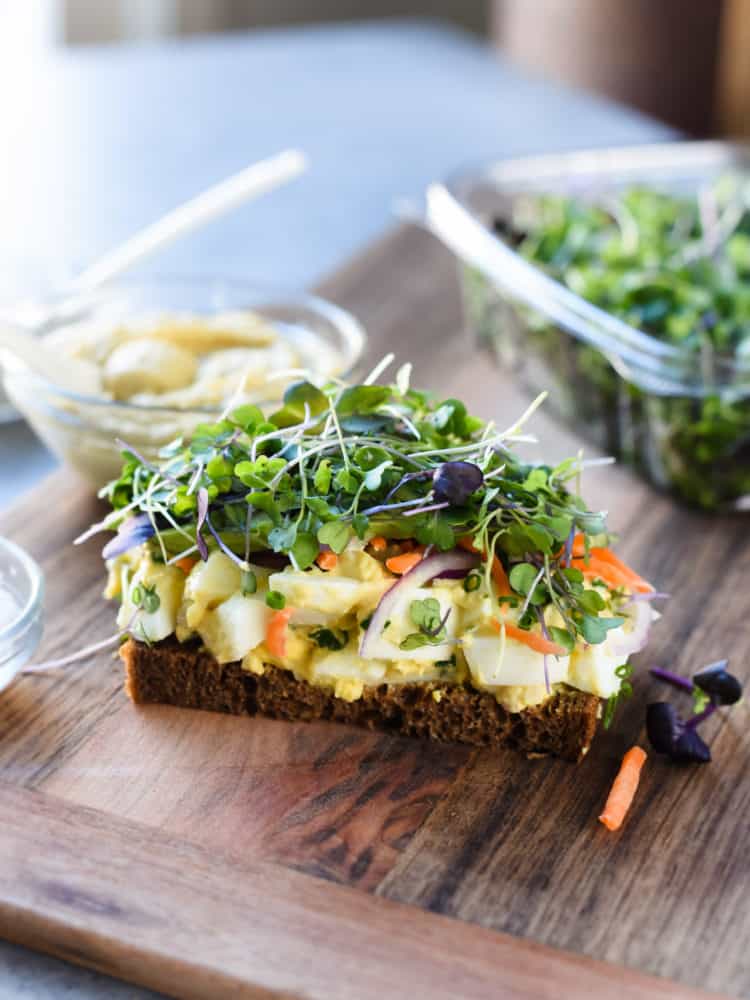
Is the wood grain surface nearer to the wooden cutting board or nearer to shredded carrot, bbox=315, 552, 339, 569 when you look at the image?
the wooden cutting board

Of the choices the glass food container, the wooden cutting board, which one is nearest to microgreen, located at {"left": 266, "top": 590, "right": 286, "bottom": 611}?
Result: the wooden cutting board

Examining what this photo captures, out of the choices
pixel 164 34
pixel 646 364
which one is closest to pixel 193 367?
pixel 646 364

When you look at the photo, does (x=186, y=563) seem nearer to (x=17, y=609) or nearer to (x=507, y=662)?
(x=17, y=609)

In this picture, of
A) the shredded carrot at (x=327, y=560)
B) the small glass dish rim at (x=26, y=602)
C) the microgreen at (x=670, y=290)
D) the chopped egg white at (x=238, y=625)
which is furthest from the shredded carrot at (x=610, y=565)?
the small glass dish rim at (x=26, y=602)

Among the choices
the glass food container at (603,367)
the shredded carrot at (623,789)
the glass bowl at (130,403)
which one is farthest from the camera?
the glass food container at (603,367)

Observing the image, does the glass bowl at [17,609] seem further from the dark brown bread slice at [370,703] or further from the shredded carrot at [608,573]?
the shredded carrot at [608,573]

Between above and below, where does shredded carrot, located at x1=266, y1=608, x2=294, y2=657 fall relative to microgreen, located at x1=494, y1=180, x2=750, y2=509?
above
